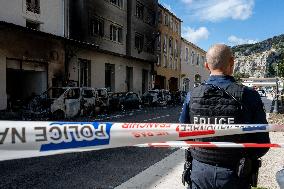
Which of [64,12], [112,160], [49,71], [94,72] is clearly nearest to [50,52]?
[49,71]

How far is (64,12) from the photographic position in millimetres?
27078

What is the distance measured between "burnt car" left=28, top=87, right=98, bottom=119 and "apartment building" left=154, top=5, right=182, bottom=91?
Result: 24.9 metres

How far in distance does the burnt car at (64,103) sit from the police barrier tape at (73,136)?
1599 centimetres

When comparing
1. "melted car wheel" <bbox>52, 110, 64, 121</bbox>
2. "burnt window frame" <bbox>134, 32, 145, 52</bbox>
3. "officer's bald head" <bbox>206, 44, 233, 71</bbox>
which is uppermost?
"burnt window frame" <bbox>134, 32, 145, 52</bbox>

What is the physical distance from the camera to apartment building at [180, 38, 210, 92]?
195 ft

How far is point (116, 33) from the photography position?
35.0m

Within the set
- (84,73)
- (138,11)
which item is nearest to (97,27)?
(84,73)

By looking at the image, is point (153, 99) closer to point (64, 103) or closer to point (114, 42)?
point (114, 42)

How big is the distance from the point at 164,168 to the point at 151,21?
36.9 metres

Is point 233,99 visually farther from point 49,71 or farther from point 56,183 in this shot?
point 49,71

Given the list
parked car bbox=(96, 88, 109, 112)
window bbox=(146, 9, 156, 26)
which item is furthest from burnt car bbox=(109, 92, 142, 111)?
window bbox=(146, 9, 156, 26)

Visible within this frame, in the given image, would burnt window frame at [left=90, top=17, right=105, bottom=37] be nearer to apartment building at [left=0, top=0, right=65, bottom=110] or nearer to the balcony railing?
apartment building at [left=0, top=0, right=65, bottom=110]

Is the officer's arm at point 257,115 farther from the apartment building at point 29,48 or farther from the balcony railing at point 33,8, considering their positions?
the balcony railing at point 33,8

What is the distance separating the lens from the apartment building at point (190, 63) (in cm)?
5945
